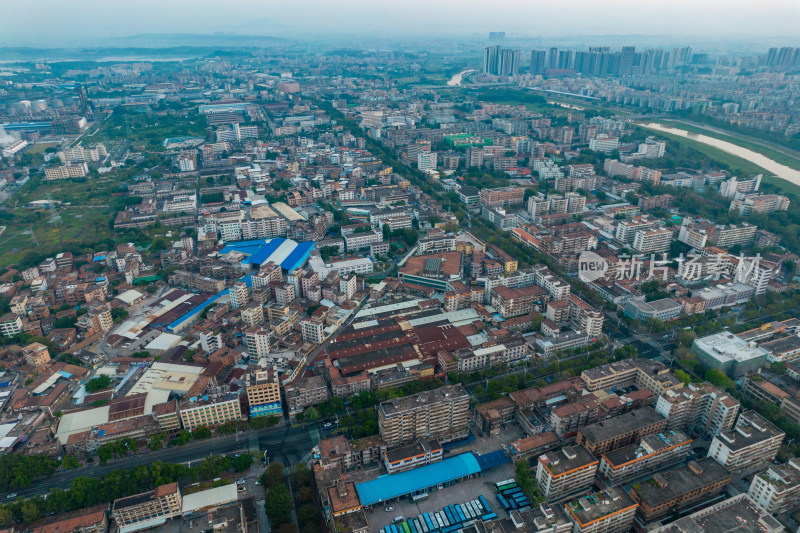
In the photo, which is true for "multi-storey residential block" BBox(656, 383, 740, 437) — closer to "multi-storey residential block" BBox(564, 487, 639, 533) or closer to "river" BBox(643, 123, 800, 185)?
"multi-storey residential block" BBox(564, 487, 639, 533)

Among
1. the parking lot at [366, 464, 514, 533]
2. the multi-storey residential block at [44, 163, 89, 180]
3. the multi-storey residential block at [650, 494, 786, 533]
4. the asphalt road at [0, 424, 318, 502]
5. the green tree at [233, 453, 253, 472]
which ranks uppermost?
the multi-storey residential block at [44, 163, 89, 180]

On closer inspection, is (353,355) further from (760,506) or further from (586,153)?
(586,153)

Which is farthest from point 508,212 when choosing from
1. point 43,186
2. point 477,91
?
point 477,91

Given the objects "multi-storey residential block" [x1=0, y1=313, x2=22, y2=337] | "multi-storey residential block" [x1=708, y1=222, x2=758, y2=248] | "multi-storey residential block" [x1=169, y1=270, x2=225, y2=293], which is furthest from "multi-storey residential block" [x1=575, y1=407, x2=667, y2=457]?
"multi-storey residential block" [x1=0, y1=313, x2=22, y2=337]

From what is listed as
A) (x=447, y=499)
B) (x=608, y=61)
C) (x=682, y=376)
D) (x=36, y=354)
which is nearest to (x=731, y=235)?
(x=682, y=376)

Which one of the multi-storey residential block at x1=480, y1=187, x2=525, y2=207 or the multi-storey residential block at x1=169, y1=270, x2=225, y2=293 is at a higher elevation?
the multi-storey residential block at x1=480, y1=187, x2=525, y2=207

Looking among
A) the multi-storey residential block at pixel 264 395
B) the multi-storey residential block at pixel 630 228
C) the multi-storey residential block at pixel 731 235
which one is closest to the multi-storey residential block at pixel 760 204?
the multi-storey residential block at pixel 731 235

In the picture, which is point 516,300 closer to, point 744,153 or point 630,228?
point 630,228
